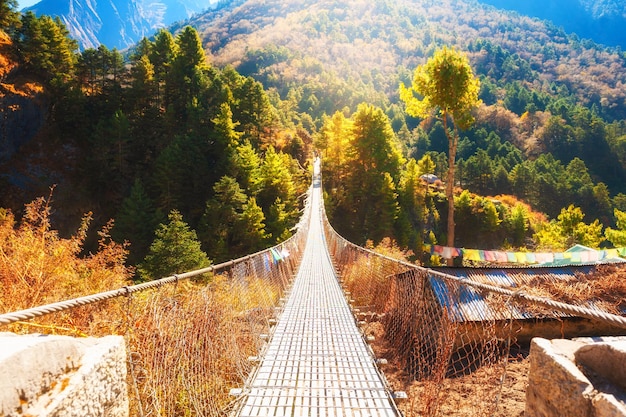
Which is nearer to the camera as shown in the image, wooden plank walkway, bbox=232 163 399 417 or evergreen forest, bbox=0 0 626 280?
wooden plank walkway, bbox=232 163 399 417

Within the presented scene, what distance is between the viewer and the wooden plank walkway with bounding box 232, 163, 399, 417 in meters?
2.45

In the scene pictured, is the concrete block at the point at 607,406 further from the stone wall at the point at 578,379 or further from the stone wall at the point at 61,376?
the stone wall at the point at 61,376

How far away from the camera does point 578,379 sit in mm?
783

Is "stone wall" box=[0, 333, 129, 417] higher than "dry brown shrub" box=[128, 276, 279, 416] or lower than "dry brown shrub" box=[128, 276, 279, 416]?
higher

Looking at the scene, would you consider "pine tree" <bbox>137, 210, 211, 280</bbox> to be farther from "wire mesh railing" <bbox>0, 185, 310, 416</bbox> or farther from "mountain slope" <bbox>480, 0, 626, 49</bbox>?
"mountain slope" <bbox>480, 0, 626, 49</bbox>

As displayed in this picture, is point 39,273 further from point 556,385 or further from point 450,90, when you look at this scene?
point 450,90

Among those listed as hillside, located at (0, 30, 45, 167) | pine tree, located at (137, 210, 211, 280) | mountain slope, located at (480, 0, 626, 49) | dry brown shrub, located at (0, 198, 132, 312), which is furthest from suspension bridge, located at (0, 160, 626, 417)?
mountain slope, located at (480, 0, 626, 49)

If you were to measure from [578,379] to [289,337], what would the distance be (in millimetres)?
3472

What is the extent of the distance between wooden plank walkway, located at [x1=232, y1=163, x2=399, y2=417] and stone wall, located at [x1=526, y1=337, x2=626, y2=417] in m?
1.75

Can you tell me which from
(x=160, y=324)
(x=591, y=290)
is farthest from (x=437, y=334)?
(x=591, y=290)

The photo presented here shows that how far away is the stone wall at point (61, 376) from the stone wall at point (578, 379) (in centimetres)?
117

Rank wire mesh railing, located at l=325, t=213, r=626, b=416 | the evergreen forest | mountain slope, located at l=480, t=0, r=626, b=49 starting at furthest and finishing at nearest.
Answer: mountain slope, located at l=480, t=0, r=626, b=49 < the evergreen forest < wire mesh railing, located at l=325, t=213, r=626, b=416

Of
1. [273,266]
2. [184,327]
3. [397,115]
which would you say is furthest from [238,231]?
[397,115]

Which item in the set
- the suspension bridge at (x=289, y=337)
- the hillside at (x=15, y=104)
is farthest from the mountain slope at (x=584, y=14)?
the suspension bridge at (x=289, y=337)
